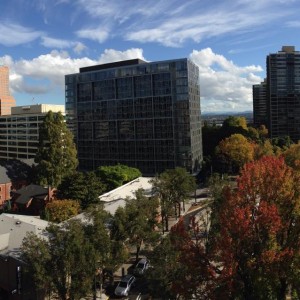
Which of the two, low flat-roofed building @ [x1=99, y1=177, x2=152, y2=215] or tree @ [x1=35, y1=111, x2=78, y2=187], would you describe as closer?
low flat-roofed building @ [x1=99, y1=177, x2=152, y2=215]

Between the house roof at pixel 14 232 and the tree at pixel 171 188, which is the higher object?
the tree at pixel 171 188

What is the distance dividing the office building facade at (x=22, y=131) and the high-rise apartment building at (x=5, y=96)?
133 feet

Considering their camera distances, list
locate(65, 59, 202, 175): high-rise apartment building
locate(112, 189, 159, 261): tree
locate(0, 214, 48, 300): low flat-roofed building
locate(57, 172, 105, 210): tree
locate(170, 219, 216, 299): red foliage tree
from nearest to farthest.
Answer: locate(170, 219, 216, 299): red foliage tree < locate(0, 214, 48, 300): low flat-roofed building < locate(112, 189, 159, 261): tree < locate(57, 172, 105, 210): tree < locate(65, 59, 202, 175): high-rise apartment building

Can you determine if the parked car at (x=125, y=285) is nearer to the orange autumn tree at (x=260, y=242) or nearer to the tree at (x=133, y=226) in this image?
the tree at (x=133, y=226)

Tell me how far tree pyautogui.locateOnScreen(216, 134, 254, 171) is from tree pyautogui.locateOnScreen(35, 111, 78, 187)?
3335cm

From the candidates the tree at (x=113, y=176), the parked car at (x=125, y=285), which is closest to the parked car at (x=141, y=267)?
the parked car at (x=125, y=285)

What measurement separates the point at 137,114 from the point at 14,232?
53779mm

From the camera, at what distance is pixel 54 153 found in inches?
2120

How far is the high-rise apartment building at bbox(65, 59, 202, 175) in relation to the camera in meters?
77.8

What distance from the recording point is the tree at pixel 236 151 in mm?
73938

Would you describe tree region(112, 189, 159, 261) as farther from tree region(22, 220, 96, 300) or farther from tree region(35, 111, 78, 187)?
tree region(35, 111, 78, 187)

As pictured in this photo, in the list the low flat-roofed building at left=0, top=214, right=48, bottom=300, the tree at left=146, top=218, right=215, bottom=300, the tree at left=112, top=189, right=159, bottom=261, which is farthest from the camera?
the tree at left=112, top=189, right=159, bottom=261

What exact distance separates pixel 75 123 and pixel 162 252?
72905 millimetres

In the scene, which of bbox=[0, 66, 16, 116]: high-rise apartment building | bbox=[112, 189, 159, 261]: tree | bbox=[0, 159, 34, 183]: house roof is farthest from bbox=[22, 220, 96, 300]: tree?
bbox=[0, 66, 16, 116]: high-rise apartment building
